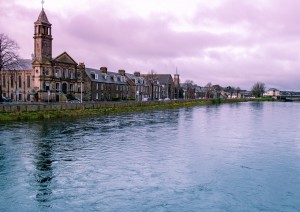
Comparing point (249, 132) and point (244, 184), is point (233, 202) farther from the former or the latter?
point (249, 132)

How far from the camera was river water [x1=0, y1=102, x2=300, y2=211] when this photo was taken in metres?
14.3

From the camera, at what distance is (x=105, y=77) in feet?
322

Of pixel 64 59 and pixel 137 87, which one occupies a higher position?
pixel 64 59

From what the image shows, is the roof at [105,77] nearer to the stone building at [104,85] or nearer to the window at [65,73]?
the stone building at [104,85]

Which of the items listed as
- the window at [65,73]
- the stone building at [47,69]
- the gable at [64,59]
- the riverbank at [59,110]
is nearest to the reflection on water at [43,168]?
the riverbank at [59,110]

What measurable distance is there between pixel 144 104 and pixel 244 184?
6691 centimetres

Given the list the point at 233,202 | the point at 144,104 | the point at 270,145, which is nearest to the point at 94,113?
the point at 144,104

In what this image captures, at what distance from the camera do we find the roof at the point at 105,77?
91.8m

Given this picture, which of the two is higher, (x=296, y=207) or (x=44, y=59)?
(x=44, y=59)

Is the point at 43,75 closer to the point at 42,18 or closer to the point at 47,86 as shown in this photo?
the point at 47,86

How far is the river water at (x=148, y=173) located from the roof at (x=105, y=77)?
60500mm

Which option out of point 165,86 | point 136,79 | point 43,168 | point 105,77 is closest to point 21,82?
point 105,77

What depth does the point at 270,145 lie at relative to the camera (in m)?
28.7

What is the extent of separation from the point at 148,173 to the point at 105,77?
81.5 m
